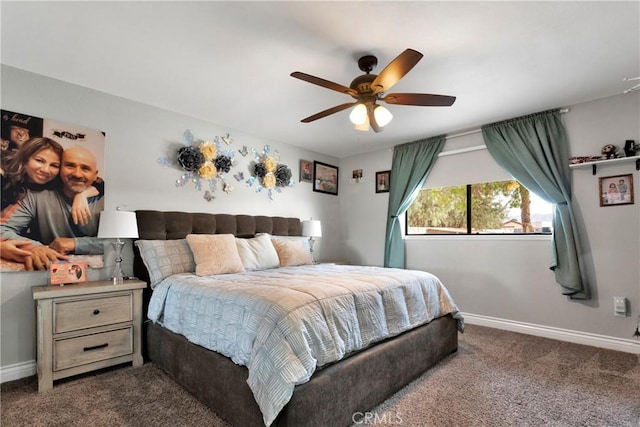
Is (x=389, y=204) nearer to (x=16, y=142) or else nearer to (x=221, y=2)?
(x=221, y=2)

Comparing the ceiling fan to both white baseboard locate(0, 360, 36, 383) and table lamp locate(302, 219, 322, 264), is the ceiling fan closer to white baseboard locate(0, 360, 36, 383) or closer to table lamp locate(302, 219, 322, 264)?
table lamp locate(302, 219, 322, 264)

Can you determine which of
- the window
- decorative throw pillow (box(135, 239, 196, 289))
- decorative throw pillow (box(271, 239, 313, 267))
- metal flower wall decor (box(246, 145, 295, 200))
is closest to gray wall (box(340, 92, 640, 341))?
the window

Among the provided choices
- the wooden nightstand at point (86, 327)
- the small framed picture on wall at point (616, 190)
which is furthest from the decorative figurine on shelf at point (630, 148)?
the wooden nightstand at point (86, 327)

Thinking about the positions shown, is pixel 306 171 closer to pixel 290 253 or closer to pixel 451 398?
Answer: pixel 290 253

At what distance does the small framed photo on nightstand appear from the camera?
7.99 feet

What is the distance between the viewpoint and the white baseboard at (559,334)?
291cm

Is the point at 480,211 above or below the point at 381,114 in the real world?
below

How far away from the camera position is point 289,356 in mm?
1505

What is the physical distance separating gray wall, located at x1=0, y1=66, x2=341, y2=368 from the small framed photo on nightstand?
197 millimetres

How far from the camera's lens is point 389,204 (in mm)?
4695

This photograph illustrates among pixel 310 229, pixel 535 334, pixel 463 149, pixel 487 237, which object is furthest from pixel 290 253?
pixel 535 334

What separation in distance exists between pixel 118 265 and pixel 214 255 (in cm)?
83

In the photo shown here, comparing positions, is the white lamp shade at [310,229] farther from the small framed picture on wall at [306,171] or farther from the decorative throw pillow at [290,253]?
the small framed picture on wall at [306,171]

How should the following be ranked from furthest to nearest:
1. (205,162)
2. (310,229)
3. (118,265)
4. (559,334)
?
(310,229) < (205,162) < (559,334) < (118,265)
